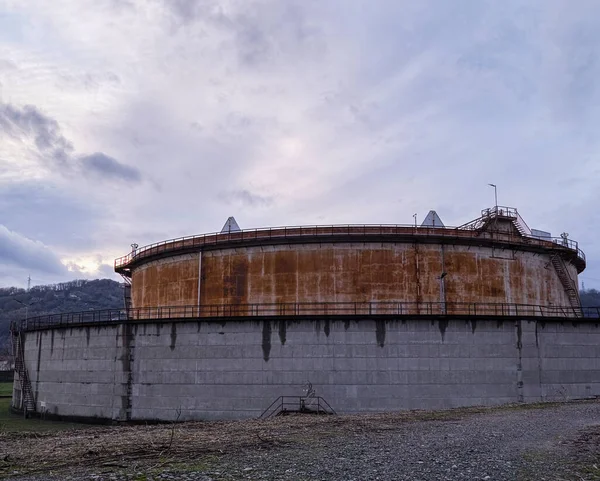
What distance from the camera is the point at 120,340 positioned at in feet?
100

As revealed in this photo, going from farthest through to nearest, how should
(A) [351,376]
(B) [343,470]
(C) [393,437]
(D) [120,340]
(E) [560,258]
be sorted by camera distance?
(E) [560,258]
(D) [120,340]
(A) [351,376]
(C) [393,437]
(B) [343,470]

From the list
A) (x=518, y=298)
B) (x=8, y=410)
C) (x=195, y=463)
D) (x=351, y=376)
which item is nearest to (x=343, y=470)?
(x=195, y=463)

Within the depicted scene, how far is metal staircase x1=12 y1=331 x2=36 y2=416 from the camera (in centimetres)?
3509

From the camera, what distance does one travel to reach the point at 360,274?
3288 cm

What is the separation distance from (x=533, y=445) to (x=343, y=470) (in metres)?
5.20

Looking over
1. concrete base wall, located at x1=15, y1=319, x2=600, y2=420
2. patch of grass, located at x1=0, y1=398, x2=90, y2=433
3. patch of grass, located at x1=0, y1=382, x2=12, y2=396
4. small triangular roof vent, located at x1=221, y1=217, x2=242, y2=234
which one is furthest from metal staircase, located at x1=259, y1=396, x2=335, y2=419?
patch of grass, located at x1=0, y1=382, x2=12, y2=396

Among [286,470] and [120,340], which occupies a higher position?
[120,340]

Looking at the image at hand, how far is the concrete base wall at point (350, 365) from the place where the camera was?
27984mm

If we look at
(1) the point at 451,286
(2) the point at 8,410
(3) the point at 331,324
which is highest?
(1) the point at 451,286

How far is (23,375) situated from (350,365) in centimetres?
1991

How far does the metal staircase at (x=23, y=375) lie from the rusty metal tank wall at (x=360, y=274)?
9458mm

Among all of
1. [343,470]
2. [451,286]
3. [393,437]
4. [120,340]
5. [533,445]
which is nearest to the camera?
[343,470]

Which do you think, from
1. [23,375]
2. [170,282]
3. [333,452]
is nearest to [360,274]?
[170,282]

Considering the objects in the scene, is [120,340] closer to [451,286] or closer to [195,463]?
[451,286]
